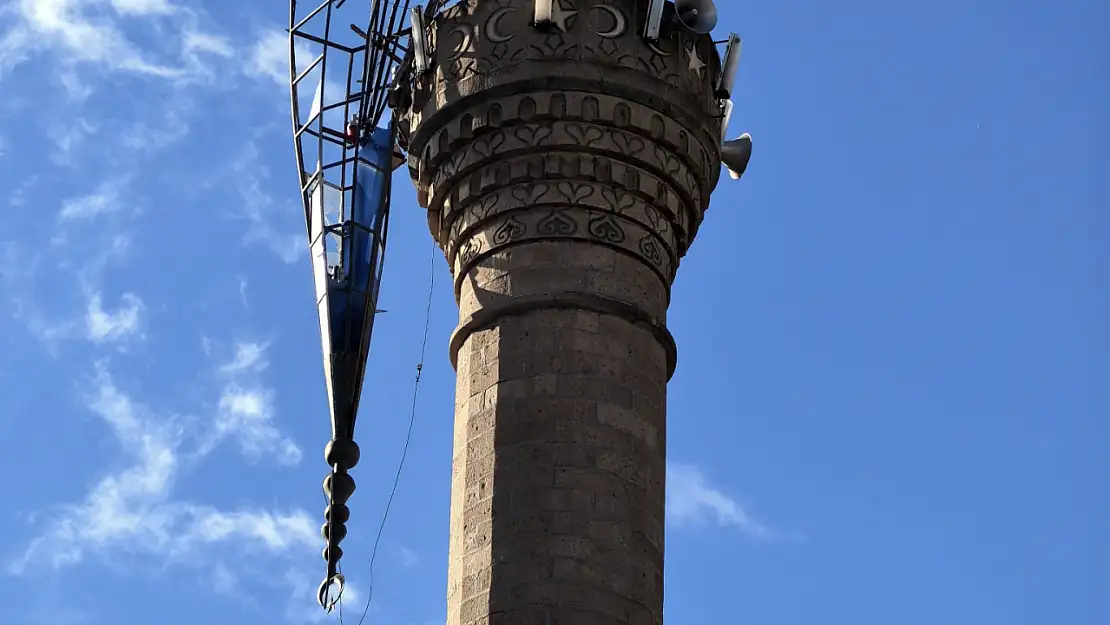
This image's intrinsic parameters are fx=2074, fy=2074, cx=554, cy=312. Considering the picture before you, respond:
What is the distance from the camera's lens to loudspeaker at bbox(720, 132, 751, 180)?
1648 cm

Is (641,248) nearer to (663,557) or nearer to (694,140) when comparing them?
(694,140)

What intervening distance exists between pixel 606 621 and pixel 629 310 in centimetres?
236

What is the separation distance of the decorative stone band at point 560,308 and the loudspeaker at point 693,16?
2.41 m

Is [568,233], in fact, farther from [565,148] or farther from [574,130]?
[574,130]

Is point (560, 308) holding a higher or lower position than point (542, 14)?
lower

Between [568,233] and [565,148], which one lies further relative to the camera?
[565,148]

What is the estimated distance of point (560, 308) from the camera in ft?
47.0

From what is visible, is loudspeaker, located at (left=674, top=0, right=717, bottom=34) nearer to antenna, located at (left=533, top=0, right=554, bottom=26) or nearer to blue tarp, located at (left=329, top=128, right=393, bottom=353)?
antenna, located at (left=533, top=0, right=554, bottom=26)

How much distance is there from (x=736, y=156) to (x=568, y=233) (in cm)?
244

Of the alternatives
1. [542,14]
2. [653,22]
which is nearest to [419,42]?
[542,14]

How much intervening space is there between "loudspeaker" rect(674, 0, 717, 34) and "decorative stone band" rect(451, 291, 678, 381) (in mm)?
2412

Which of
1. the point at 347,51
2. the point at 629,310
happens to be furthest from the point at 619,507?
the point at 347,51

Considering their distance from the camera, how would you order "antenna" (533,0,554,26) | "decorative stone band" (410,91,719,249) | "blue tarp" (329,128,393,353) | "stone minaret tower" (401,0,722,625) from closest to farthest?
"stone minaret tower" (401,0,722,625), "decorative stone band" (410,91,719,249), "antenna" (533,0,554,26), "blue tarp" (329,128,393,353)

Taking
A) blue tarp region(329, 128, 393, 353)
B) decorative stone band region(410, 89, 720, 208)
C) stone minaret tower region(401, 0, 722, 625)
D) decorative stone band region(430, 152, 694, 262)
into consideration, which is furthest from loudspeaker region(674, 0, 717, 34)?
blue tarp region(329, 128, 393, 353)
